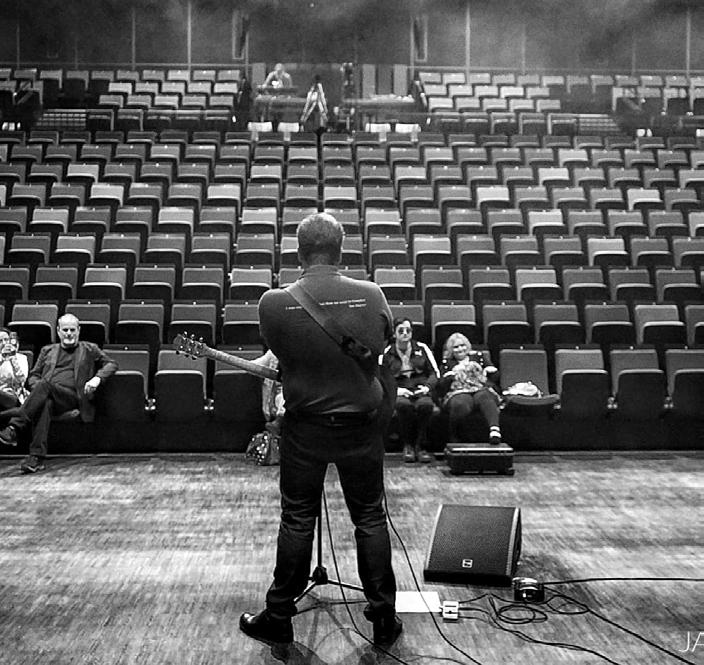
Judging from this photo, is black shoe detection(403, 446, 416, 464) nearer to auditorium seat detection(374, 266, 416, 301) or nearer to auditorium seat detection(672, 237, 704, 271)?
auditorium seat detection(374, 266, 416, 301)

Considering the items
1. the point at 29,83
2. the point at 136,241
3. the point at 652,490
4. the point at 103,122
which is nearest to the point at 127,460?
the point at 136,241

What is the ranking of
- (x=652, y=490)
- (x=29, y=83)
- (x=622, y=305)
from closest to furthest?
(x=652, y=490) → (x=622, y=305) → (x=29, y=83)

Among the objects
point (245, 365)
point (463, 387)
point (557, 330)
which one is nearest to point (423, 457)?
point (463, 387)

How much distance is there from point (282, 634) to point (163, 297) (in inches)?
154

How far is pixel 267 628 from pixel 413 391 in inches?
110

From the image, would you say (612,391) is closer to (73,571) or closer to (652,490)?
(652,490)

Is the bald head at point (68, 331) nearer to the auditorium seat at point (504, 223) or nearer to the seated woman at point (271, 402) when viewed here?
the seated woman at point (271, 402)

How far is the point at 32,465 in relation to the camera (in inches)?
187

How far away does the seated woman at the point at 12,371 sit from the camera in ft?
16.6

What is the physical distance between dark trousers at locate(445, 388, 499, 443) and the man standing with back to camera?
2.72 metres

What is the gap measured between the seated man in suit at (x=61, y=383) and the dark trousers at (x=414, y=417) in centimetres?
151

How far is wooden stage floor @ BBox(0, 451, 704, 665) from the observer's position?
2361mm

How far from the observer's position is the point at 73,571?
301 cm

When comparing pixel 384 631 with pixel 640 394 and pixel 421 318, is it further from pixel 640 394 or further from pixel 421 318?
pixel 421 318
